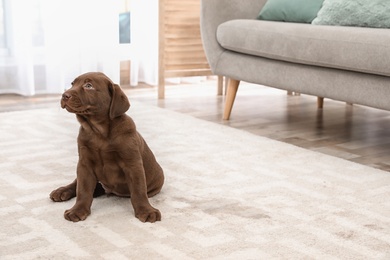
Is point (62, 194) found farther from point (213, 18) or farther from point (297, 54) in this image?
point (213, 18)

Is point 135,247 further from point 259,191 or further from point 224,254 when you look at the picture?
point 259,191

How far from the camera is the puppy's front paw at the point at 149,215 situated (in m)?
1.70

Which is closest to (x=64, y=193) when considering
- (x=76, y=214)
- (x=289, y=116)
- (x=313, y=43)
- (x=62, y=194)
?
(x=62, y=194)

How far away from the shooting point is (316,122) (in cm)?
325

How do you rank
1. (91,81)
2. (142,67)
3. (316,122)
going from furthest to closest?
(142,67), (316,122), (91,81)

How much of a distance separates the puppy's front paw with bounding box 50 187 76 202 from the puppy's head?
289 millimetres

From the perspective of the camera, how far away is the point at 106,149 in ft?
5.61

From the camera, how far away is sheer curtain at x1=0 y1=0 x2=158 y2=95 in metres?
3.80

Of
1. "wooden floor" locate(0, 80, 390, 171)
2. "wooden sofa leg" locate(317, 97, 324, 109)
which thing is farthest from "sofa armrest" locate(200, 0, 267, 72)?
"wooden sofa leg" locate(317, 97, 324, 109)

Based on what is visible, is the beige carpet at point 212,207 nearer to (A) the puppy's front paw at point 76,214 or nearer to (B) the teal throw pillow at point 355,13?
(A) the puppy's front paw at point 76,214

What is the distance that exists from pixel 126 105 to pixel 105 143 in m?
0.12

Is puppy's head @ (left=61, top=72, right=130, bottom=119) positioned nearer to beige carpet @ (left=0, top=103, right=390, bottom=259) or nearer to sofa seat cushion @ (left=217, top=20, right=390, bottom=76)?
beige carpet @ (left=0, top=103, right=390, bottom=259)

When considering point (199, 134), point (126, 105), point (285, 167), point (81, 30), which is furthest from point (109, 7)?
point (126, 105)

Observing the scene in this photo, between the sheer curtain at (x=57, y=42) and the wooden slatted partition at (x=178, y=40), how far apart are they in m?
0.43
